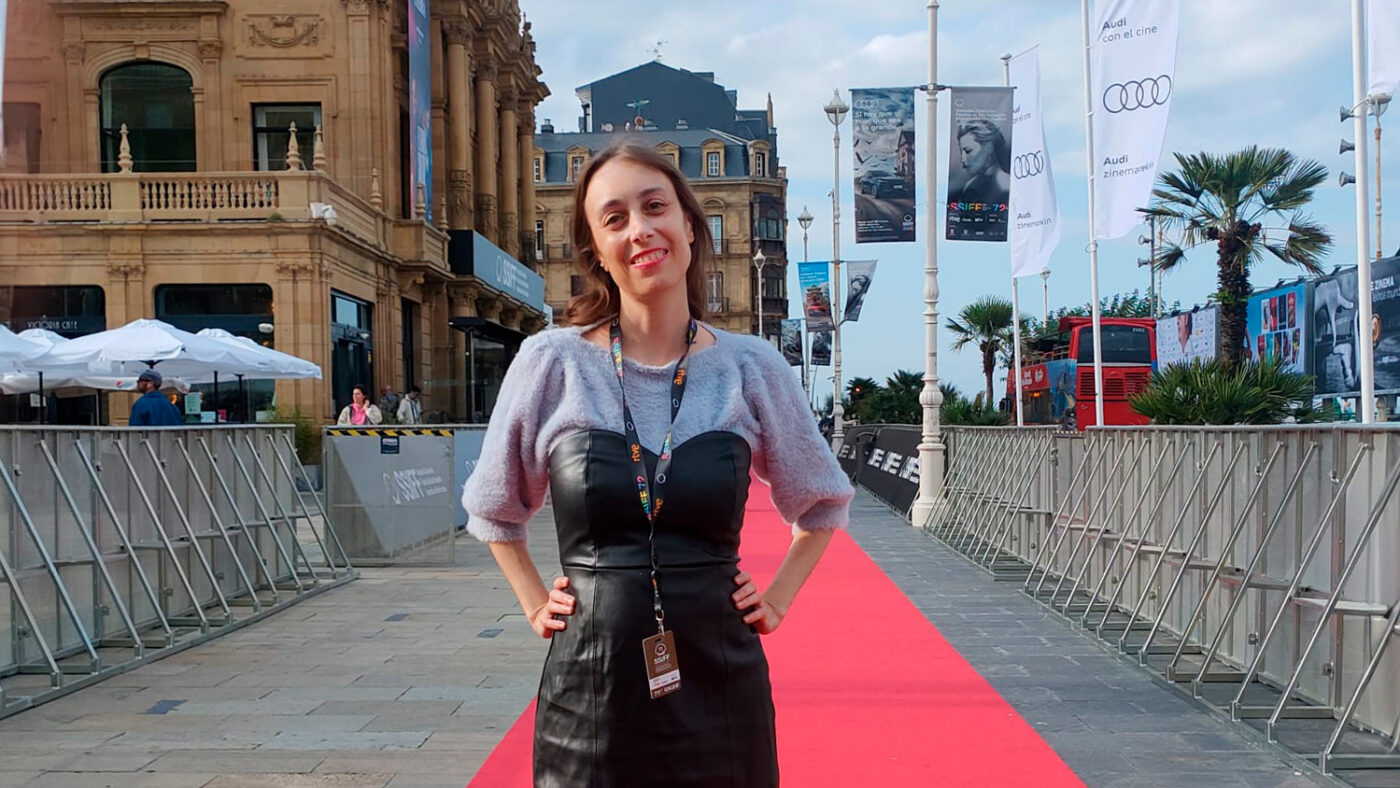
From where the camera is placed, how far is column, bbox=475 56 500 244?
4441 centimetres

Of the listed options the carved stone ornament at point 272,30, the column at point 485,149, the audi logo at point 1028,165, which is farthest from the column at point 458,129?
the audi logo at point 1028,165

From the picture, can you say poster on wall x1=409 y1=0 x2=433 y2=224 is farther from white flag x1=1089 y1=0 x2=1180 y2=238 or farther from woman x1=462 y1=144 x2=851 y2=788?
woman x1=462 y1=144 x2=851 y2=788

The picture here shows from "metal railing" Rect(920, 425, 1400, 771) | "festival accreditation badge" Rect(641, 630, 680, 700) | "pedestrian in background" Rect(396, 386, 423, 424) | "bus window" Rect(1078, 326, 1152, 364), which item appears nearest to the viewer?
"festival accreditation badge" Rect(641, 630, 680, 700)

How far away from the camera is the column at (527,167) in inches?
2088

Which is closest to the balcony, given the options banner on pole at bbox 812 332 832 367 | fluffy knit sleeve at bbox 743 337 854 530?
banner on pole at bbox 812 332 832 367

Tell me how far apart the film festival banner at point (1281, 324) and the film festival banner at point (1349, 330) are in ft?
1.22

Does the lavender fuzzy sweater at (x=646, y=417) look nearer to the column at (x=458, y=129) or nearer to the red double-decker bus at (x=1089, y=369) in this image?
the red double-decker bus at (x=1089, y=369)

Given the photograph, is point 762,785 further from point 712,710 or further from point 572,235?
point 572,235

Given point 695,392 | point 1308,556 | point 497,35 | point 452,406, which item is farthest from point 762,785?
point 497,35

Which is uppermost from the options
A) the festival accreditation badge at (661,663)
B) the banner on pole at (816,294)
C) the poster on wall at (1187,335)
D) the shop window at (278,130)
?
the shop window at (278,130)

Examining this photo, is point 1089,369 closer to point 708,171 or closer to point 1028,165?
point 1028,165

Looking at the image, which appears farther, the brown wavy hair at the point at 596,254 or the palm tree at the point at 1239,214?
the palm tree at the point at 1239,214

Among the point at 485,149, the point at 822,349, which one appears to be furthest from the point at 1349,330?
the point at 485,149

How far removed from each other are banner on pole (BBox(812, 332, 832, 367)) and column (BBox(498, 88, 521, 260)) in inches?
455
